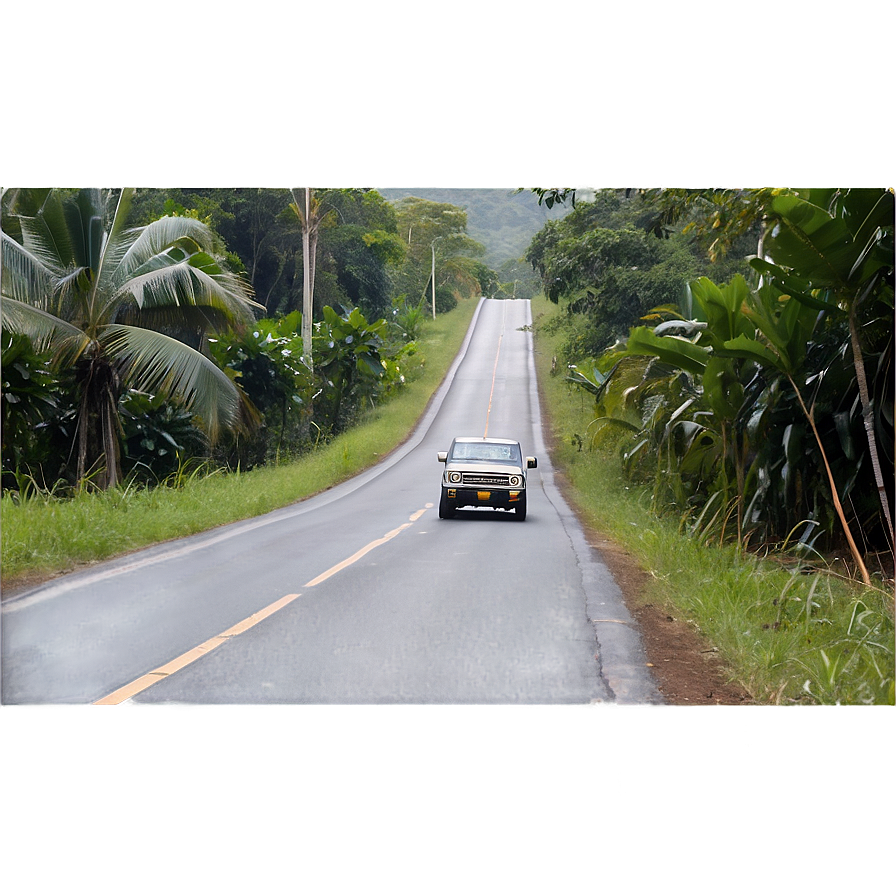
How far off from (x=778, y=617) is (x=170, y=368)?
10.4 m

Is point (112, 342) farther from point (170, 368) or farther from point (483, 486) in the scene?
point (483, 486)

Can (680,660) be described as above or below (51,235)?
below

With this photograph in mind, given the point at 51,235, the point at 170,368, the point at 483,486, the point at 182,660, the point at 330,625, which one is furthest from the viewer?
the point at 483,486

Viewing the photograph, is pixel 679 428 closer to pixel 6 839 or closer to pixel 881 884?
pixel 881 884

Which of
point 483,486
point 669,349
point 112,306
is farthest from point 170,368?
point 669,349

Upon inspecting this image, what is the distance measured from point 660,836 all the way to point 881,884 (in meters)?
0.84

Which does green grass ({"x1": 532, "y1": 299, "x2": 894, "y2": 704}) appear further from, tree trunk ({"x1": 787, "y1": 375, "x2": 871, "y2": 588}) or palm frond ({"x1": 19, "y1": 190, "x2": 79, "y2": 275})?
palm frond ({"x1": 19, "y1": 190, "x2": 79, "y2": 275})

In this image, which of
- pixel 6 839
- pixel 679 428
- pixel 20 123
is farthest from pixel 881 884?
pixel 679 428

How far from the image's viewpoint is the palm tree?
1417cm

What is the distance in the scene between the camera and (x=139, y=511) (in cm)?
1254

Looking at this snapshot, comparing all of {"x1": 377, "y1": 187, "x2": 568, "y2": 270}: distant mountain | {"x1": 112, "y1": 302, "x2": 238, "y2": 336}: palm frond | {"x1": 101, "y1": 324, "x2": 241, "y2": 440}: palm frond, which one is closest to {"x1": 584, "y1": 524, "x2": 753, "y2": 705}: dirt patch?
{"x1": 101, "y1": 324, "x2": 241, "y2": 440}: palm frond

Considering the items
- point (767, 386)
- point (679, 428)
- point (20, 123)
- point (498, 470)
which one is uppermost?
point (20, 123)

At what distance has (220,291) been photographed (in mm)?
15344

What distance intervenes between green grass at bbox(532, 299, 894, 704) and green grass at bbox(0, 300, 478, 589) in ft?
19.3
